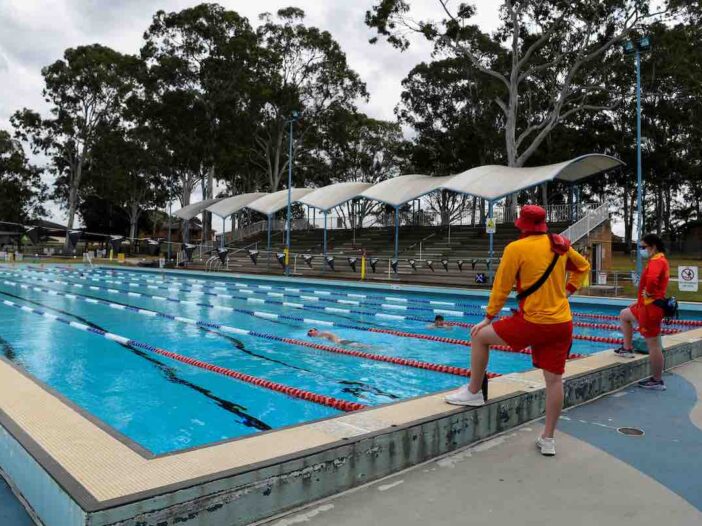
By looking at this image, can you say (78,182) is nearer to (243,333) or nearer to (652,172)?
(243,333)

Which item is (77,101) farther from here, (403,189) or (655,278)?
(655,278)

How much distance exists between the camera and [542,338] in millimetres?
3078

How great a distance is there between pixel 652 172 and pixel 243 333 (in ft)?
122

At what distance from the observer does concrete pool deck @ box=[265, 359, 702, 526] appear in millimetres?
2389

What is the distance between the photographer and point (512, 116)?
27.1m

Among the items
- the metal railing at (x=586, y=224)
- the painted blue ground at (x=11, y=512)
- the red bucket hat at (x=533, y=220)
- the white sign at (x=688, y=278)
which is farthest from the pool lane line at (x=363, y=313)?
the metal railing at (x=586, y=224)

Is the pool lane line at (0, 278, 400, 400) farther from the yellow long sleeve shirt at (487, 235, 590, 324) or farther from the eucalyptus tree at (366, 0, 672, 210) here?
the eucalyptus tree at (366, 0, 672, 210)

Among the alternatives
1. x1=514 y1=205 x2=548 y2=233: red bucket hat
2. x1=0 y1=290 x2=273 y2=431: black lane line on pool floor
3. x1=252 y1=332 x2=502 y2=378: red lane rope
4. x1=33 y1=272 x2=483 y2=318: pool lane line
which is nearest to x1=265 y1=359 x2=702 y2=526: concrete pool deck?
x1=514 y1=205 x2=548 y2=233: red bucket hat

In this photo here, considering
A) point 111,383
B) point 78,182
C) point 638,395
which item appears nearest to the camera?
point 638,395

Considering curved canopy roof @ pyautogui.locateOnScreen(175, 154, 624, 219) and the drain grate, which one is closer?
the drain grate

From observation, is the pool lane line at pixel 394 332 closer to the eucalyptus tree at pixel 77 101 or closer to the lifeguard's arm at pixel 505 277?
the lifeguard's arm at pixel 505 277

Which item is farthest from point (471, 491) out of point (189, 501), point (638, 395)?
point (638, 395)

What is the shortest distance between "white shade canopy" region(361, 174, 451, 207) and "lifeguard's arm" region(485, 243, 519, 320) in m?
21.0

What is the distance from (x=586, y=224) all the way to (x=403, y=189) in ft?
27.8
